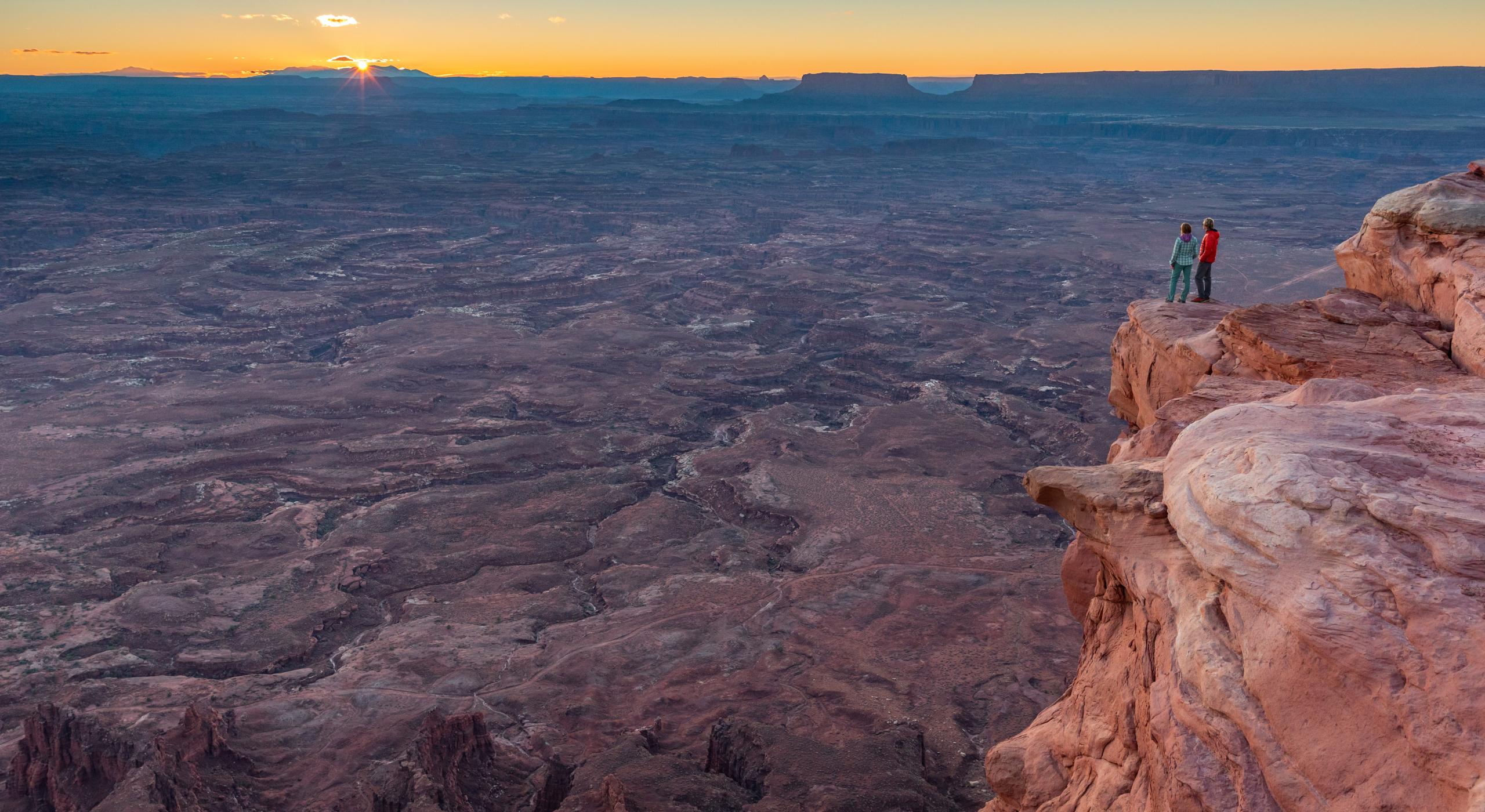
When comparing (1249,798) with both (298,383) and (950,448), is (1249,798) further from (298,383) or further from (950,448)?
(298,383)

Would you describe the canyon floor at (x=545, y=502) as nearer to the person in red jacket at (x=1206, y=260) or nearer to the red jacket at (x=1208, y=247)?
the person in red jacket at (x=1206, y=260)

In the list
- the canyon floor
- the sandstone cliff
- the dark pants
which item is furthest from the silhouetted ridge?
the sandstone cliff

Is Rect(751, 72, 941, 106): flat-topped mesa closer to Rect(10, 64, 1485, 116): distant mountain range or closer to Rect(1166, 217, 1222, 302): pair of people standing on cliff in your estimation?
Rect(10, 64, 1485, 116): distant mountain range

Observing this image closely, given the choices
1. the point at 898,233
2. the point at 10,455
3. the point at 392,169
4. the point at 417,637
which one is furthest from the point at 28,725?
the point at 392,169

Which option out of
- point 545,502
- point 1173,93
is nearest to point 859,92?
point 1173,93

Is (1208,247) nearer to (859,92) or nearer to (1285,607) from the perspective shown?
(1285,607)

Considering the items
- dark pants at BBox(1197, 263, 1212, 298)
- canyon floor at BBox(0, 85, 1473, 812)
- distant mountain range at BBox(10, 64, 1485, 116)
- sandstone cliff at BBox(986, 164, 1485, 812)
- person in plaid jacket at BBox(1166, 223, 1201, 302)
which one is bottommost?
canyon floor at BBox(0, 85, 1473, 812)
